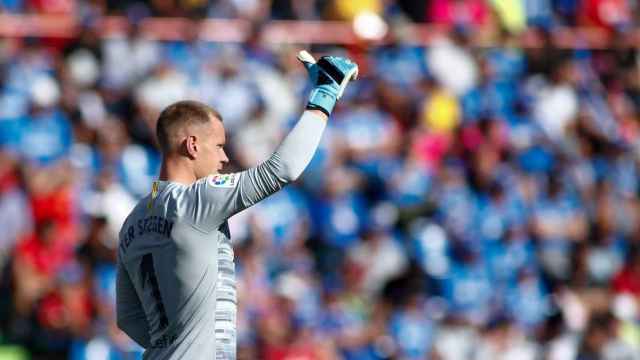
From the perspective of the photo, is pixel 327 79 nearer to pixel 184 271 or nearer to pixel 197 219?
pixel 197 219

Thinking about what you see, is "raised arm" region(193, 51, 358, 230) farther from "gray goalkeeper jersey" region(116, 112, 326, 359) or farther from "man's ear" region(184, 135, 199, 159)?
"man's ear" region(184, 135, 199, 159)

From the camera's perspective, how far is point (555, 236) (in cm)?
1325

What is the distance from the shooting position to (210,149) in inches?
205

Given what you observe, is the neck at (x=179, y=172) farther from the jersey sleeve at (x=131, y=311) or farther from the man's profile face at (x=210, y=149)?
the jersey sleeve at (x=131, y=311)

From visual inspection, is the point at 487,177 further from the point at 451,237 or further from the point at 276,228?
the point at 276,228

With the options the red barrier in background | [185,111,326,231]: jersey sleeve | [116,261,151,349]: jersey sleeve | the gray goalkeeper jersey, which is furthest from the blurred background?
[185,111,326,231]: jersey sleeve

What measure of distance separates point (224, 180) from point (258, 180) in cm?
15

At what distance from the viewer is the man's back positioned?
5031 mm

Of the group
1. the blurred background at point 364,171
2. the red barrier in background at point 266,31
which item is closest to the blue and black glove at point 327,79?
the blurred background at point 364,171

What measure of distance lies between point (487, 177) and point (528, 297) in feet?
4.37

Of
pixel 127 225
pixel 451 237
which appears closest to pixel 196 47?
pixel 451 237

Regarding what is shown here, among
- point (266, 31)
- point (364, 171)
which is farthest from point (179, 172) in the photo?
point (266, 31)

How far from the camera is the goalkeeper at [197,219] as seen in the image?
4906 millimetres

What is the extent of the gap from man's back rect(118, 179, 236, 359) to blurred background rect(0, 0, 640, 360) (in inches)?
207
